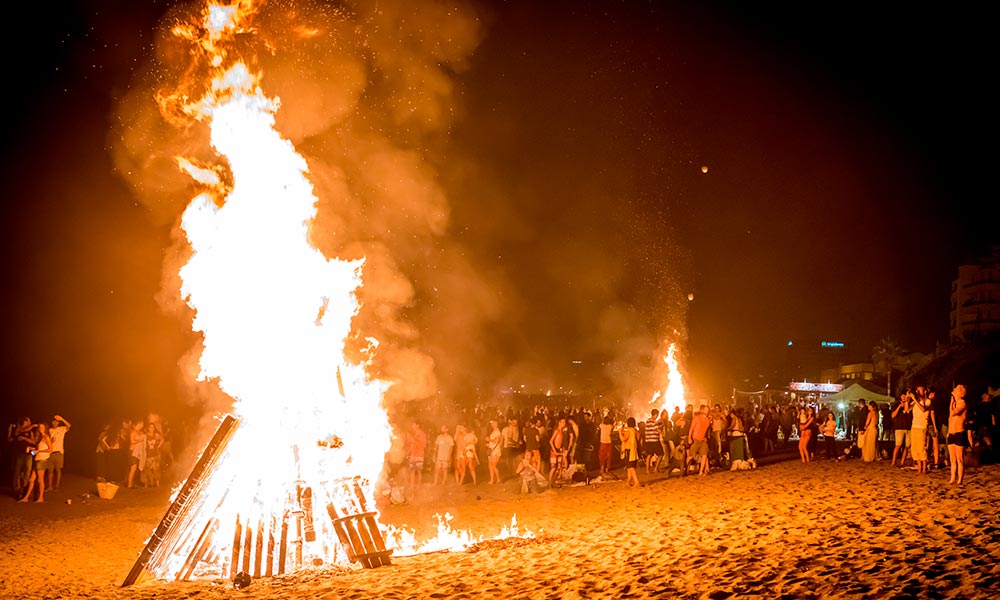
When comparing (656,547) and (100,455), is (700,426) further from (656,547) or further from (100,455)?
(100,455)

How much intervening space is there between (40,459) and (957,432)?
717 inches

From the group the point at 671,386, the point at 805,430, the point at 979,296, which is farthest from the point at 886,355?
the point at 805,430

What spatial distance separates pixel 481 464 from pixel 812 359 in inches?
4170

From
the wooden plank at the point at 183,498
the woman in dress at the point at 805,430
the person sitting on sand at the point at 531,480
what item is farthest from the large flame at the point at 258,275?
the woman in dress at the point at 805,430

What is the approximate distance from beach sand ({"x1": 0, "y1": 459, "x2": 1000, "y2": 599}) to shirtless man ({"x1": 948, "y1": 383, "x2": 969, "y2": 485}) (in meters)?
0.38

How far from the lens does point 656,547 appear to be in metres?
8.62

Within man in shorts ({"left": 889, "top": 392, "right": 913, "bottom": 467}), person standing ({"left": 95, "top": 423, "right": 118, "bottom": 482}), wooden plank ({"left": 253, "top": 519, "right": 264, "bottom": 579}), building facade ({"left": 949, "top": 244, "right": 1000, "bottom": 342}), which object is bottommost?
wooden plank ({"left": 253, "top": 519, "right": 264, "bottom": 579})

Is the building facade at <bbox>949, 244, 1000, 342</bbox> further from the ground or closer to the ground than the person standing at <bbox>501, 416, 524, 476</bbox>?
further from the ground

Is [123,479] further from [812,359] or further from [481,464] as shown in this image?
[812,359]

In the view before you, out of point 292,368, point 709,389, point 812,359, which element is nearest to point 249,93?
point 292,368

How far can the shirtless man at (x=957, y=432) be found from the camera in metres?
11.9

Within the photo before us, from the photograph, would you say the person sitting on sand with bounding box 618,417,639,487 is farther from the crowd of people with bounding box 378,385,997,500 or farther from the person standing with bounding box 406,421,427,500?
the person standing with bounding box 406,421,427,500

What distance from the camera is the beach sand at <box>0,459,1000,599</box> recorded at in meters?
6.62

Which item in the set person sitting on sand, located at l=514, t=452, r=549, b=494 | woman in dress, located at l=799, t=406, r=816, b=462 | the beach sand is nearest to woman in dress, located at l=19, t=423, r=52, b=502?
the beach sand
